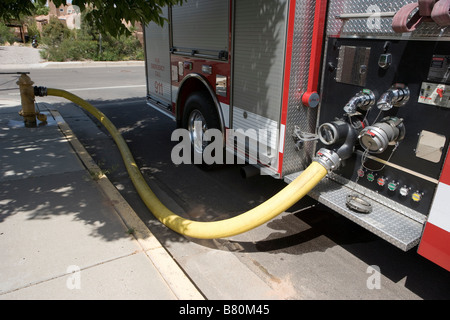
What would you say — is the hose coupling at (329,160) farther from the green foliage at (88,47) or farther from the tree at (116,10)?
the green foliage at (88,47)

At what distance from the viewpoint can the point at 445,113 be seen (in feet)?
7.95

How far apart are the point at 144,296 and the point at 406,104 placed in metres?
2.48

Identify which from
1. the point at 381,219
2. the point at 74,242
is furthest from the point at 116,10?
the point at 381,219

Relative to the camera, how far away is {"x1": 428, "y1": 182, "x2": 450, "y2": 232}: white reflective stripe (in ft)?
7.60

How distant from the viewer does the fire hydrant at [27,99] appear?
667cm

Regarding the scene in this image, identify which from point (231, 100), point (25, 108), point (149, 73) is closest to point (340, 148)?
point (231, 100)

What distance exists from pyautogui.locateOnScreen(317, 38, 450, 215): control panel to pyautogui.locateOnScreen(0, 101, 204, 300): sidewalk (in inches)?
71.1

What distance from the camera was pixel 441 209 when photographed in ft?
7.73

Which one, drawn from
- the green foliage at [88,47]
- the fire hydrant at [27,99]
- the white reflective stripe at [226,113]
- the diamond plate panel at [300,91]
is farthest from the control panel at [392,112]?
the green foliage at [88,47]

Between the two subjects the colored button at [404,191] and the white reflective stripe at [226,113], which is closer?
the colored button at [404,191]

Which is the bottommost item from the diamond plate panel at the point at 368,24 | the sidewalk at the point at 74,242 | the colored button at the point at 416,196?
the sidewalk at the point at 74,242

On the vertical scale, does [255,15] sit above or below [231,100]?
above

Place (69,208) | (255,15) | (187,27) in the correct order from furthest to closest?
(187,27) → (69,208) → (255,15)

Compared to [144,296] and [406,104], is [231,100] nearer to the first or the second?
[406,104]
